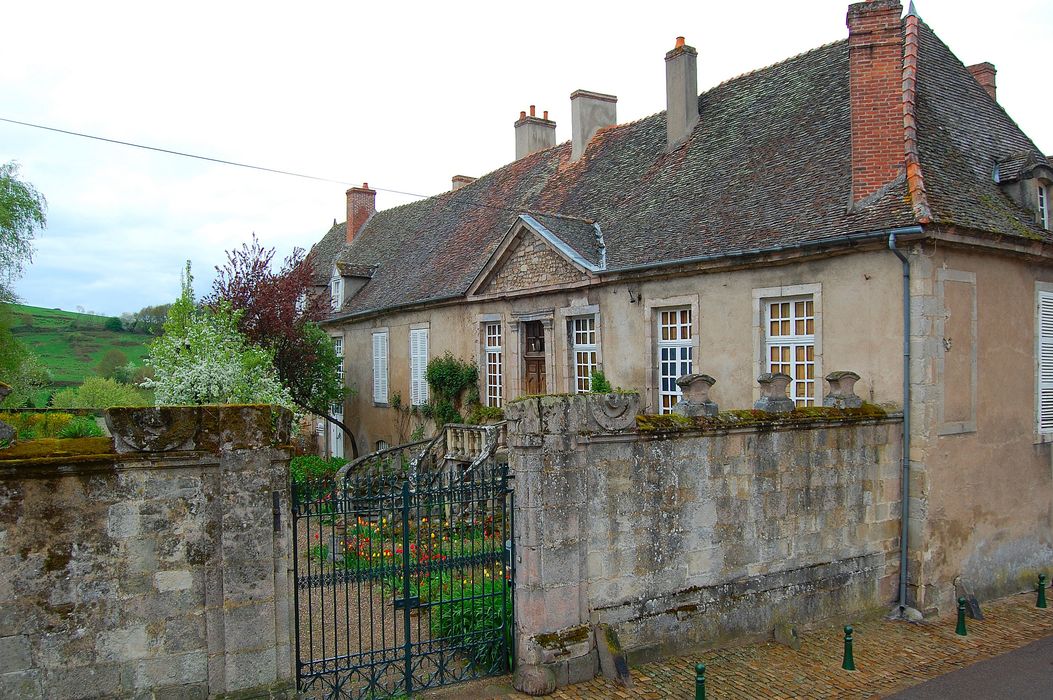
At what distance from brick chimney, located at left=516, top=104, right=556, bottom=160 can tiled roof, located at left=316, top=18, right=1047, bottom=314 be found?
2.86m

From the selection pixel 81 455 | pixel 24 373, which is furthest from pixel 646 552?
pixel 24 373

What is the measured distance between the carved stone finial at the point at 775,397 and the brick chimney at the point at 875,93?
10.2ft

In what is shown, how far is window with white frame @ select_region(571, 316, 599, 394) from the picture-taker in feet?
48.3

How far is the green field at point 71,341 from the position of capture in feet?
159

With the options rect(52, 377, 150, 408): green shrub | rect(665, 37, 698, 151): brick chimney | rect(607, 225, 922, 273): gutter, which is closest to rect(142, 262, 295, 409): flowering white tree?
rect(52, 377, 150, 408): green shrub

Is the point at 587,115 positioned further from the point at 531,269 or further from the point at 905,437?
the point at 905,437

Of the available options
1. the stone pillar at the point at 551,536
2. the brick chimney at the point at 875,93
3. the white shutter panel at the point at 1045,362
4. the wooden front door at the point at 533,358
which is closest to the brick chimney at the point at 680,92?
the wooden front door at the point at 533,358

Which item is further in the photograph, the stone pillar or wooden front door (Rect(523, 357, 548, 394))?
wooden front door (Rect(523, 357, 548, 394))

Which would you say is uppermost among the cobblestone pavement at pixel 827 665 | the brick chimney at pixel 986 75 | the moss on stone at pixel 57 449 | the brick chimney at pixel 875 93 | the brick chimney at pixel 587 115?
the brick chimney at pixel 587 115

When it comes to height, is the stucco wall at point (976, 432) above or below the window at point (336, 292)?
below

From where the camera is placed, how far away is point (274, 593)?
20.0ft

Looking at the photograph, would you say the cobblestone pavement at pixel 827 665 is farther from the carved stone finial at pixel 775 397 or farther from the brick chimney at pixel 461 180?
the brick chimney at pixel 461 180

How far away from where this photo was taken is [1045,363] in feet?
37.5

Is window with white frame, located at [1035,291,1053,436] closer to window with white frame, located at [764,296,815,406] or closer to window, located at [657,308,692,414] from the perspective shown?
window with white frame, located at [764,296,815,406]
